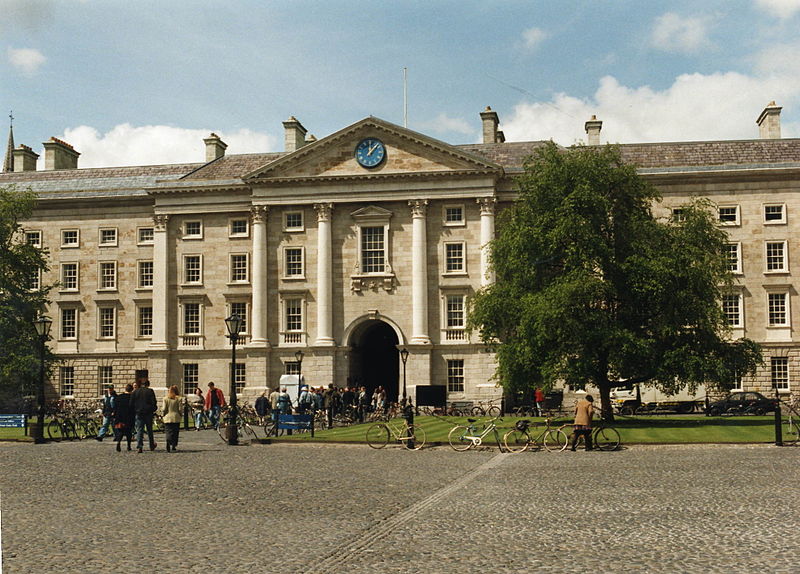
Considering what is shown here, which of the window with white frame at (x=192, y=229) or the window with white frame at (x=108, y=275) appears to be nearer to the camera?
the window with white frame at (x=192, y=229)

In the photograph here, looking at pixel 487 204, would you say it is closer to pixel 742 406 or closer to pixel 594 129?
pixel 594 129

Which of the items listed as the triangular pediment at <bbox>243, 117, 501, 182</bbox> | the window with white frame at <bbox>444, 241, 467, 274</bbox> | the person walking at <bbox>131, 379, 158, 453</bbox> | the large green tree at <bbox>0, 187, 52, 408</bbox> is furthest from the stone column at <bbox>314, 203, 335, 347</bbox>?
the person walking at <bbox>131, 379, 158, 453</bbox>

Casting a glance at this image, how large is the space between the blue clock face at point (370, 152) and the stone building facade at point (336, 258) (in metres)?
Answer: 0.08

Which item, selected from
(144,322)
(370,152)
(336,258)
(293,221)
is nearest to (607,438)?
(336,258)

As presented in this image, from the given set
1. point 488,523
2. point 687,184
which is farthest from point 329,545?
point 687,184

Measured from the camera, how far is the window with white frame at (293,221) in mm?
57575

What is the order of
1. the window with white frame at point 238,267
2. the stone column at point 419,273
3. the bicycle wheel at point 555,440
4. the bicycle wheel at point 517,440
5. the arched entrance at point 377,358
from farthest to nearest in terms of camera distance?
the window with white frame at point 238,267
the arched entrance at point 377,358
the stone column at point 419,273
the bicycle wheel at point 555,440
the bicycle wheel at point 517,440

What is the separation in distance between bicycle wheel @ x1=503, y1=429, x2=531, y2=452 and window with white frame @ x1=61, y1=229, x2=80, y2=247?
41.6 metres

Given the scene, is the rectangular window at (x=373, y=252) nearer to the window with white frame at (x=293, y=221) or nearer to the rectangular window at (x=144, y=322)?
the window with white frame at (x=293, y=221)

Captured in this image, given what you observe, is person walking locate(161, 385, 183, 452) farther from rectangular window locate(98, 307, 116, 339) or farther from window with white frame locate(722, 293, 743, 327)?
window with white frame locate(722, 293, 743, 327)

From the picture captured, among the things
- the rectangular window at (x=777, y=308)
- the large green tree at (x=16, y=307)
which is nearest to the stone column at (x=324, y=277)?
the large green tree at (x=16, y=307)

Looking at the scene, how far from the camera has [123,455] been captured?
991 inches

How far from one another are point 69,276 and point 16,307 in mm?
9925

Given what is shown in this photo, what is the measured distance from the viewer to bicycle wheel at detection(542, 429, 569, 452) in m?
27.9
